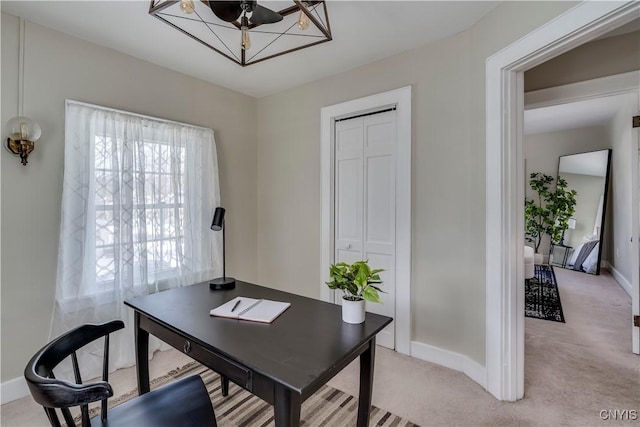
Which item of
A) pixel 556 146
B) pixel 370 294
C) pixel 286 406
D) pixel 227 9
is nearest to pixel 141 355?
pixel 286 406

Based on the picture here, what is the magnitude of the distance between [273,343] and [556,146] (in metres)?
6.89

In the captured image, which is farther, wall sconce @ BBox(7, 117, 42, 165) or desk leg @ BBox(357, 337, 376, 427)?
wall sconce @ BBox(7, 117, 42, 165)

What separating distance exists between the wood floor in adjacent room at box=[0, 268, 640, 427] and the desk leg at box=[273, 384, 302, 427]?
3.74 ft

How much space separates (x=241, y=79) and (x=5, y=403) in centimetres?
313

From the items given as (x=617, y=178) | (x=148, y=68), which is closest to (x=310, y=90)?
(x=148, y=68)

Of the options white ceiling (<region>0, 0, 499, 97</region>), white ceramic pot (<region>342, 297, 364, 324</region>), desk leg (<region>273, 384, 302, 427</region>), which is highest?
white ceiling (<region>0, 0, 499, 97</region>)

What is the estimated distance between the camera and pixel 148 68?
2.61 metres

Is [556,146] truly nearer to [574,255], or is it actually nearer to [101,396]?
[574,255]

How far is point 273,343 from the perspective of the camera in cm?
120

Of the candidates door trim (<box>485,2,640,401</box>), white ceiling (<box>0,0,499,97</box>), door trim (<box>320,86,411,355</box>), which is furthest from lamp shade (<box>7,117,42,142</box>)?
door trim (<box>485,2,640,401</box>)

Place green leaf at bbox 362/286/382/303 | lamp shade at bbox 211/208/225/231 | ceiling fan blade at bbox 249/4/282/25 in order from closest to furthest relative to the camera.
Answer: green leaf at bbox 362/286/382/303 → ceiling fan blade at bbox 249/4/282/25 → lamp shade at bbox 211/208/225/231

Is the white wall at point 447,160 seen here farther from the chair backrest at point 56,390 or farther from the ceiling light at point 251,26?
the chair backrest at point 56,390

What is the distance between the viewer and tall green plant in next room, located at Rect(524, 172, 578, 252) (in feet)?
17.7

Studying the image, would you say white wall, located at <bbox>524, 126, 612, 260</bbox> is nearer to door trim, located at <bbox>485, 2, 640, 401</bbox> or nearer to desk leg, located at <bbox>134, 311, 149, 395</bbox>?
door trim, located at <bbox>485, 2, 640, 401</bbox>
